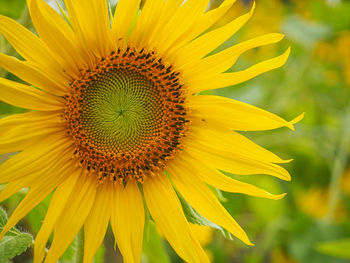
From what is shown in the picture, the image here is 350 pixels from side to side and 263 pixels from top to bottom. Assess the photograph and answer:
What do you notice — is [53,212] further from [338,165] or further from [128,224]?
[338,165]

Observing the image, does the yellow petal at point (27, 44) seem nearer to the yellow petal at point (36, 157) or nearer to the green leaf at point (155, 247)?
the yellow petal at point (36, 157)

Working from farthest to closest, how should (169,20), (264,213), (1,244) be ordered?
(264,213) < (169,20) < (1,244)

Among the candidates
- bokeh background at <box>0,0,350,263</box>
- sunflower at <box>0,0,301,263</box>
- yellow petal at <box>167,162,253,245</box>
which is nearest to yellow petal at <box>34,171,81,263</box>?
sunflower at <box>0,0,301,263</box>

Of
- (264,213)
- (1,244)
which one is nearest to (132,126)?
(1,244)

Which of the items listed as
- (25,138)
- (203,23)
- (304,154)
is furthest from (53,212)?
(304,154)

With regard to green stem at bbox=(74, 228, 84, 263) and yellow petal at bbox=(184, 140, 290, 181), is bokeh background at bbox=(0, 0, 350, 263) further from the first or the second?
green stem at bbox=(74, 228, 84, 263)

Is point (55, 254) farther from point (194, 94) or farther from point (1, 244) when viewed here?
point (194, 94)
